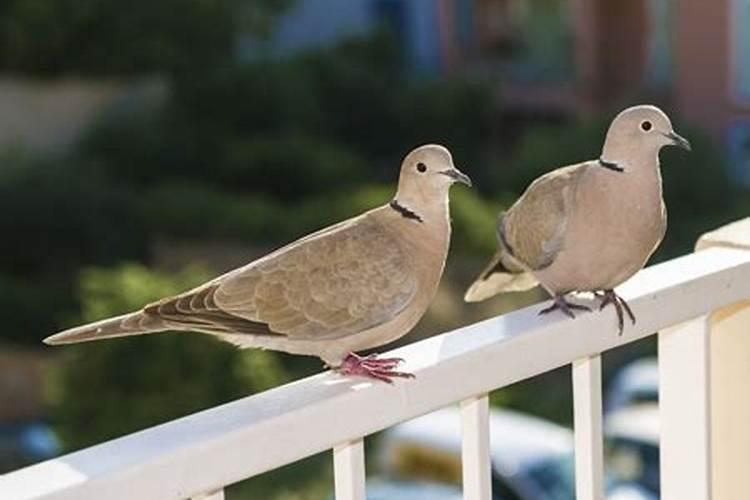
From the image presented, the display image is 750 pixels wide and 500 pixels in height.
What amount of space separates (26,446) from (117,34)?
4713mm

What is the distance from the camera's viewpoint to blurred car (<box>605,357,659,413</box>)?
17.8 ft

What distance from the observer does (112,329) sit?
3.03 ft

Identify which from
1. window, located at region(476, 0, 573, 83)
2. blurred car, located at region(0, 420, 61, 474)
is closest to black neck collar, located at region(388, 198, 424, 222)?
blurred car, located at region(0, 420, 61, 474)

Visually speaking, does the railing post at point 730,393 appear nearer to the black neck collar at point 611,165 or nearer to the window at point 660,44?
the black neck collar at point 611,165

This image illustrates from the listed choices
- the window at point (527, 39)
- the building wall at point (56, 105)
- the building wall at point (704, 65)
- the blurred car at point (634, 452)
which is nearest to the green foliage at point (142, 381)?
the blurred car at point (634, 452)

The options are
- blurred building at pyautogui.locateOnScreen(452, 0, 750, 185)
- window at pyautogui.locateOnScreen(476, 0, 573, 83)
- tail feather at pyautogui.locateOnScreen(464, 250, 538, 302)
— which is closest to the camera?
tail feather at pyautogui.locateOnScreen(464, 250, 538, 302)

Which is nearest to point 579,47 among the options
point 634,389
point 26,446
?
point 26,446

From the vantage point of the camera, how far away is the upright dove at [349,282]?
1010 millimetres

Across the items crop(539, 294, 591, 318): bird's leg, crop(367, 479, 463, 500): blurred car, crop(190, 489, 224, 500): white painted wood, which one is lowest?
crop(190, 489, 224, 500): white painted wood

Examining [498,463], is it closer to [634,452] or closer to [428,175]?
[634,452]

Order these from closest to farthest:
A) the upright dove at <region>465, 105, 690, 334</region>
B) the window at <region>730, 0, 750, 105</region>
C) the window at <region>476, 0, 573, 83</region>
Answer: the upright dove at <region>465, 105, 690, 334</region> < the window at <region>730, 0, 750, 105</region> < the window at <region>476, 0, 573, 83</region>

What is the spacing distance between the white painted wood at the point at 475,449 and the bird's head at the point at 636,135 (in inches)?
9.9

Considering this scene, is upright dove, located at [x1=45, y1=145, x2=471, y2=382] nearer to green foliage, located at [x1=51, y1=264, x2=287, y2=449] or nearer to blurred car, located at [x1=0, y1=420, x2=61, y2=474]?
green foliage, located at [x1=51, y1=264, x2=287, y2=449]

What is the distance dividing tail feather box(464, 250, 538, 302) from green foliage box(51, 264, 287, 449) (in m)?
4.25
